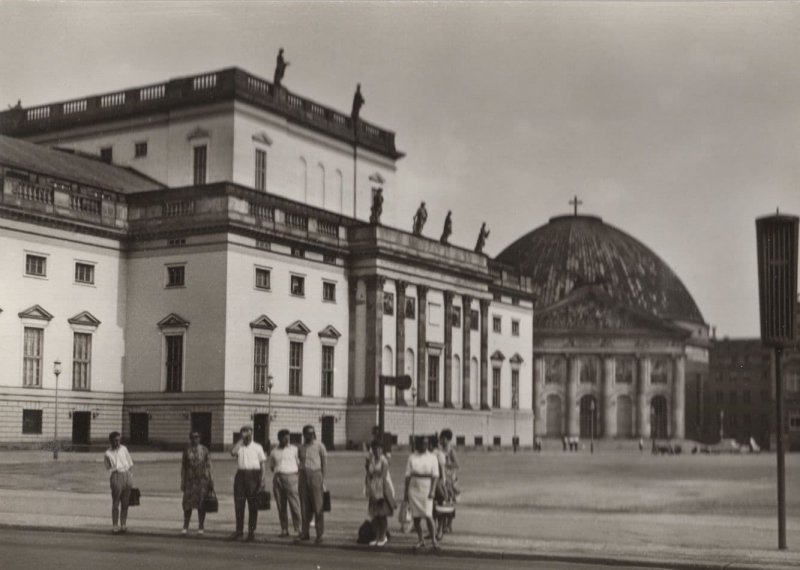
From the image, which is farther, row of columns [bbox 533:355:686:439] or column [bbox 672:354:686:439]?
column [bbox 672:354:686:439]

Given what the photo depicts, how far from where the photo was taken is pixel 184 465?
73.7 ft

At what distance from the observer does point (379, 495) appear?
68.9ft

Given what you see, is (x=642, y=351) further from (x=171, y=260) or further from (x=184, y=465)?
(x=184, y=465)

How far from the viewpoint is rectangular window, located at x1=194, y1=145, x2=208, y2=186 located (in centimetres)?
6812

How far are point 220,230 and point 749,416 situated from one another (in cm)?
9543

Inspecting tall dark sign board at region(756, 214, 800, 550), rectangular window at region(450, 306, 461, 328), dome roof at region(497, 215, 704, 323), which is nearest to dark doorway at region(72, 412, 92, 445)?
rectangular window at region(450, 306, 461, 328)

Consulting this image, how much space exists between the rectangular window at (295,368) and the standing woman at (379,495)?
1757 inches

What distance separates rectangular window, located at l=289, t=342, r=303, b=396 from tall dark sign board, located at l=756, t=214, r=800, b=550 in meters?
47.5

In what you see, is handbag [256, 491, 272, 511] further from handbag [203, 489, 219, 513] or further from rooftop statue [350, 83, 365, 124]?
rooftop statue [350, 83, 365, 124]

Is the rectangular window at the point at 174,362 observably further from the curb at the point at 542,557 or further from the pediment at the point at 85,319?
the curb at the point at 542,557

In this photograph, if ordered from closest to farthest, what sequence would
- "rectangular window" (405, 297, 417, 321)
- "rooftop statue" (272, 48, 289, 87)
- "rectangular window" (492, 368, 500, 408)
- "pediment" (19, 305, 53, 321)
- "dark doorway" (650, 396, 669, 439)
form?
"pediment" (19, 305, 53, 321), "rooftop statue" (272, 48, 289, 87), "rectangular window" (405, 297, 417, 321), "rectangular window" (492, 368, 500, 408), "dark doorway" (650, 396, 669, 439)

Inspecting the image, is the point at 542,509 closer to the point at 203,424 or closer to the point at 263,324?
the point at 203,424

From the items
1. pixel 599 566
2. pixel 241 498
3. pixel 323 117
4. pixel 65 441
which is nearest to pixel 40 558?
pixel 241 498

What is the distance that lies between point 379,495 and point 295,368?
45694 millimetres
